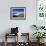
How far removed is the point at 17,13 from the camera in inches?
303

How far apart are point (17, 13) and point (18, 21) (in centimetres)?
38

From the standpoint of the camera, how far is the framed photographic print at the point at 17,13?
768 cm

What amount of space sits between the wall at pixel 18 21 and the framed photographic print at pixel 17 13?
14cm

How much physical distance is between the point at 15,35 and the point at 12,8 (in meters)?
1.27

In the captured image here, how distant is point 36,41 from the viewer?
25.8ft

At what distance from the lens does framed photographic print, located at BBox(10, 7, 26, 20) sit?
7.68 metres

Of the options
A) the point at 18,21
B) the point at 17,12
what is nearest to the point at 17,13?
the point at 17,12

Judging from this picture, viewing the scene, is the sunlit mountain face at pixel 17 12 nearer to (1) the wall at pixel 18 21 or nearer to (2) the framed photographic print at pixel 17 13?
(2) the framed photographic print at pixel 17 13

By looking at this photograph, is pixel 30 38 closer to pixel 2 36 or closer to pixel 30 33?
pixel 30 33

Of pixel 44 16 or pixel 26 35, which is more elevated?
pixel 44 16

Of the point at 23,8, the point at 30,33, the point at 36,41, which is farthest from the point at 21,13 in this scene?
the point at 36,41

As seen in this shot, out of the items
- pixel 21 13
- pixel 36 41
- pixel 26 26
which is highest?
pixel 21 13

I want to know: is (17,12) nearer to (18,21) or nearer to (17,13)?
(17,13)

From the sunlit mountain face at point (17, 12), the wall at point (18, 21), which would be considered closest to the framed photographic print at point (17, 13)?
the sunlit mountain face at point (17, 12)
